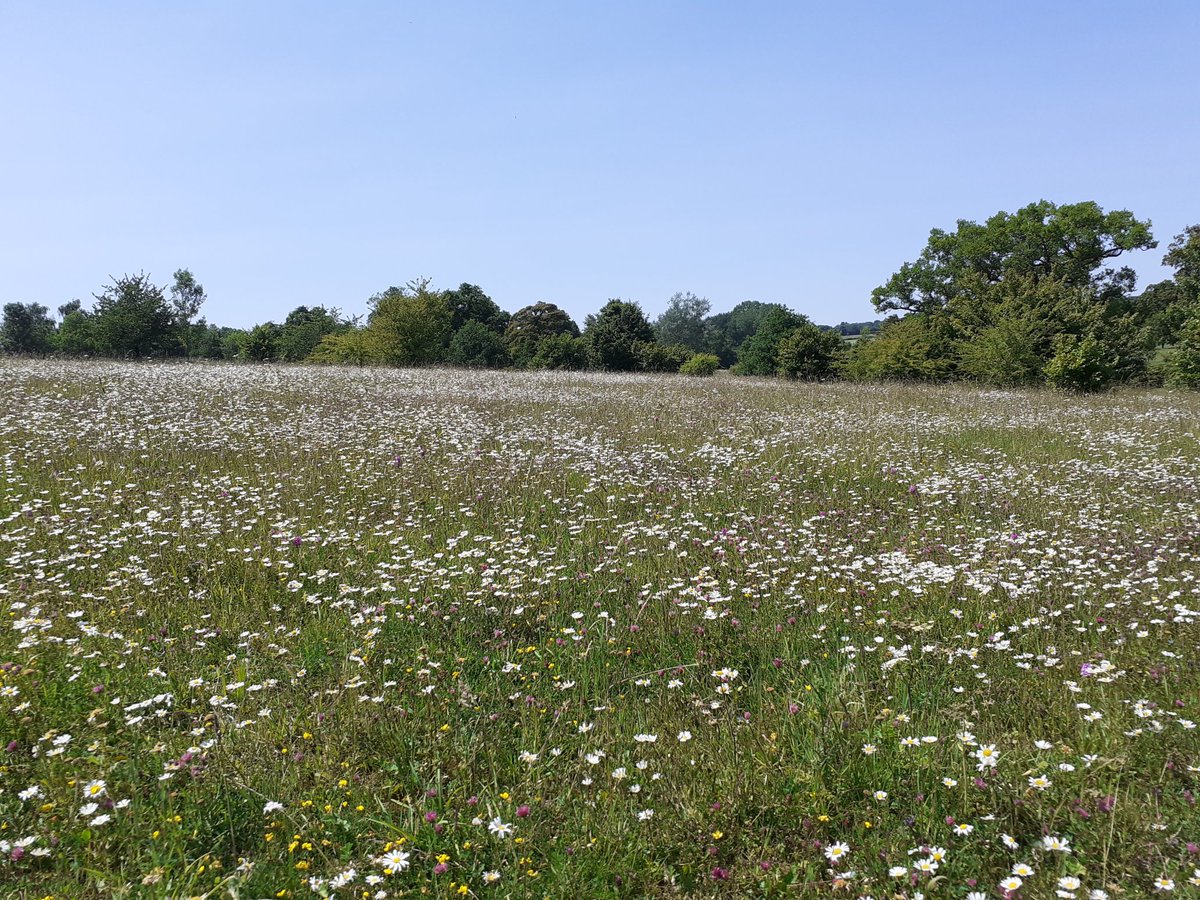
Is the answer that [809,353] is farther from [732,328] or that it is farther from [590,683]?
[732,328]

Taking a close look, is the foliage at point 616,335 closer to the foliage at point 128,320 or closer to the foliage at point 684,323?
the foliage at point 128,320

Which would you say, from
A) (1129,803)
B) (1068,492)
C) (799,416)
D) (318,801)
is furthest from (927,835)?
(799,416)

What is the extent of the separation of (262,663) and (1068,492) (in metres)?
8.42

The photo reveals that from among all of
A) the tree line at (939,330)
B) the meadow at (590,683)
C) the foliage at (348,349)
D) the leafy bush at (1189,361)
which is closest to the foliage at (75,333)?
the tree line at (939,330)

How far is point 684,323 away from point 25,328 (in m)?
99.3

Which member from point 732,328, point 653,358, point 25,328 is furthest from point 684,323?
point 25,328

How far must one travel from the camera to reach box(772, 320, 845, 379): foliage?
35375mm

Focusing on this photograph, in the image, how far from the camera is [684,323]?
115m

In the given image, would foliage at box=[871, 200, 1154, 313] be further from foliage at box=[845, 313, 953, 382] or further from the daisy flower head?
the daisy flower head

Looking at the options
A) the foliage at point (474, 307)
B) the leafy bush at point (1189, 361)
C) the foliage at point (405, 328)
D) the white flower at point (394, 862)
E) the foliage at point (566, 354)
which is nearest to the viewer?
the white flower at point (394, 862)

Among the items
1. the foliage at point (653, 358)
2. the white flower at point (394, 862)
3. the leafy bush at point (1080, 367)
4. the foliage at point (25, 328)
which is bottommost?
the white flower at point (394, 862)

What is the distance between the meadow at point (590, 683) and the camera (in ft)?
8.16

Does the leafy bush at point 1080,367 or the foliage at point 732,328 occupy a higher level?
the foliage at point 732,328

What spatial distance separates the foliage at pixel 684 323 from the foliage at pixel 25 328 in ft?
280
